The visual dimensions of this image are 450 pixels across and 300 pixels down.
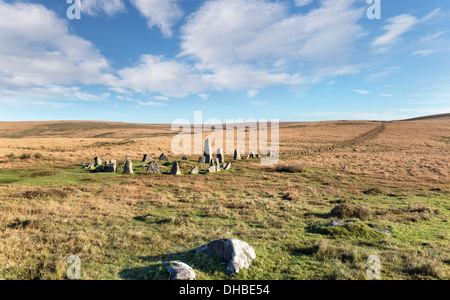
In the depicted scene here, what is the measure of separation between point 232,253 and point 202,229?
12.8 ft

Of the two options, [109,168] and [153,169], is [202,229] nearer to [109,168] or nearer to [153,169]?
[153,169]

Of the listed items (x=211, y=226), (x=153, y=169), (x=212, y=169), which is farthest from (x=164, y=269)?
(x=212, y=169)

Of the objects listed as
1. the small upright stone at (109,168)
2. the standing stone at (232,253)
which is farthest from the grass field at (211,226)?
the small upright stone at (109,168)

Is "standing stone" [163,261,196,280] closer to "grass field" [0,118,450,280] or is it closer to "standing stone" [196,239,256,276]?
"grass field" [0,118,450,280]

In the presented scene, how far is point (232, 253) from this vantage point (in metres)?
6.58

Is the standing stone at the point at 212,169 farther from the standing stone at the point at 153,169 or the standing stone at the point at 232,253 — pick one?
the standing stone at the point at 232,253

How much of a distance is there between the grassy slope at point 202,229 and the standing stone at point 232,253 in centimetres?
22

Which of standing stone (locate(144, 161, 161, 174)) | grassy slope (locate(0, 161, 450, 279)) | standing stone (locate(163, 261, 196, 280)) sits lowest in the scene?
grassy slope (locate(0, 161, 450, 279))

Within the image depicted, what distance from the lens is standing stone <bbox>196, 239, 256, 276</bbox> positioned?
20.7 feet

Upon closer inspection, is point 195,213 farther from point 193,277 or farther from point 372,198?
point 372,198

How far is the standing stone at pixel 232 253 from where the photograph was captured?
630 cm

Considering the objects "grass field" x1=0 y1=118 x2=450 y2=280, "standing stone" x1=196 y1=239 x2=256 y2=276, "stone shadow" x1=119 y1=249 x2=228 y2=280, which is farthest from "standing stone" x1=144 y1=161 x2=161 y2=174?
"standing stone" x1=196 y1=239 x2=256 y2=276

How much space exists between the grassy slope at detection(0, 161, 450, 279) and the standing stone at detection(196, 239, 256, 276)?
219 mm
